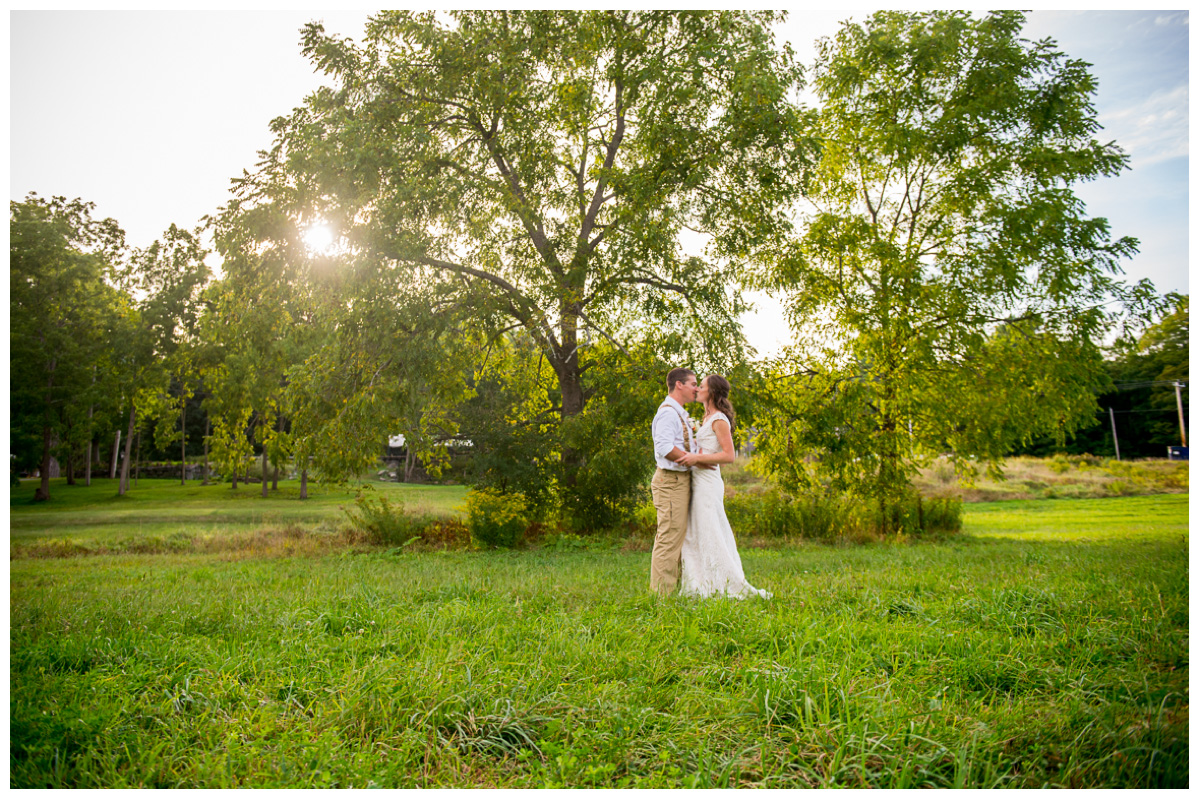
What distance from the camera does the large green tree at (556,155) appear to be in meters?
10.7

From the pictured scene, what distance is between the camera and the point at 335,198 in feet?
34.0

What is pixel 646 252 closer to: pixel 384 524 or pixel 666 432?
pixel 666 432

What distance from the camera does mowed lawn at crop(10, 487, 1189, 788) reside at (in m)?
2.37

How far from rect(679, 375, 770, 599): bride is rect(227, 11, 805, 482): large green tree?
224 inches

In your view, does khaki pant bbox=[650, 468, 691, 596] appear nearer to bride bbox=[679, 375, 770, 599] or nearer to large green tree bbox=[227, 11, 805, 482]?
bride bbox=[679, 375, 770, 599]

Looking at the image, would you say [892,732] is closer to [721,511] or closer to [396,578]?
[721,511]

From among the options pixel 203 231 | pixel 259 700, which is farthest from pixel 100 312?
pixel 259 700

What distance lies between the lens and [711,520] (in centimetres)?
573

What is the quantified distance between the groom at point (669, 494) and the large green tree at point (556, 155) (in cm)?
595

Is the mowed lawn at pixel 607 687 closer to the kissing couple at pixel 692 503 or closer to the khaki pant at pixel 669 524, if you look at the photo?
the khaki pant at pixel 669 524

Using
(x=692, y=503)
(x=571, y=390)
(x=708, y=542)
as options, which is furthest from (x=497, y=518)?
(x=708, y=542)

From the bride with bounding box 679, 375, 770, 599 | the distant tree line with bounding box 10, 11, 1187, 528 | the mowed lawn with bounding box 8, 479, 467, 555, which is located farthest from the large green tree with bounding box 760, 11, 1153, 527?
the mowed lawn with bounding box 8, 479, 467, 555

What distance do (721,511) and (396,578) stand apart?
3.87 meters

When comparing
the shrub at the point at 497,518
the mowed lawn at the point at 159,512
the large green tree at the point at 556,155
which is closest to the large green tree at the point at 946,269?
the large green tree at the point at 556,155
